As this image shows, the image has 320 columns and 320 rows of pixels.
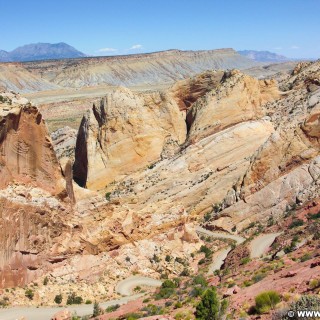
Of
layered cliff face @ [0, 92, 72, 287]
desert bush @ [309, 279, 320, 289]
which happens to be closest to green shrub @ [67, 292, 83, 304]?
A: layered cliff face @ [0, 92, 72, 287]

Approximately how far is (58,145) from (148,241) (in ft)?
142

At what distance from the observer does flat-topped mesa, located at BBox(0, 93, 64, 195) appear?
109ft

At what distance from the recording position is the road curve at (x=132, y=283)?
37594 millimetres

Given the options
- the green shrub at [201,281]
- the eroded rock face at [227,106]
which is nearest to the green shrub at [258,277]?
the green shrub at [201,281]

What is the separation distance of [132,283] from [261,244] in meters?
11.5

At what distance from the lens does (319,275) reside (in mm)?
21922

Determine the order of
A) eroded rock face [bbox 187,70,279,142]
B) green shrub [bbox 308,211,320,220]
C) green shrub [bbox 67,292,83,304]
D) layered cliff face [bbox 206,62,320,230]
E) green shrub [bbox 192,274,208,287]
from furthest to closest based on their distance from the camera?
eroded rock face [bbox 187,70,279,142]
layered cliff face [bbox 206,62,320,230]
green shrub [bbox 308,211,320,220]
green shrub [bbox 67,292,83,304]
green shrub [bbox 192,274,208,287]

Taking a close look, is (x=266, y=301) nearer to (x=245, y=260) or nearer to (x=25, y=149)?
(x=245, y=260)

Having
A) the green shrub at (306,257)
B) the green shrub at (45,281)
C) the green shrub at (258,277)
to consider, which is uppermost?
the green shrub at (306,257)

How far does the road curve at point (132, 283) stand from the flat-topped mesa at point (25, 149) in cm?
881

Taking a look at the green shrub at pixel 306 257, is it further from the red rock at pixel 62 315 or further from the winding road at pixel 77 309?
the red rock at pixel 62 315

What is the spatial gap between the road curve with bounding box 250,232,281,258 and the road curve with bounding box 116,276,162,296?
8.11 m

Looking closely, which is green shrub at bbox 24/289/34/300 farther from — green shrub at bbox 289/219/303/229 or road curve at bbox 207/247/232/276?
green shrub at bbox 289/219/303/229

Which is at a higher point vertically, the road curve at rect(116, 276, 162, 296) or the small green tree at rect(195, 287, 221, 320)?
the small green tree at rect(195, 287, 221, 320)
